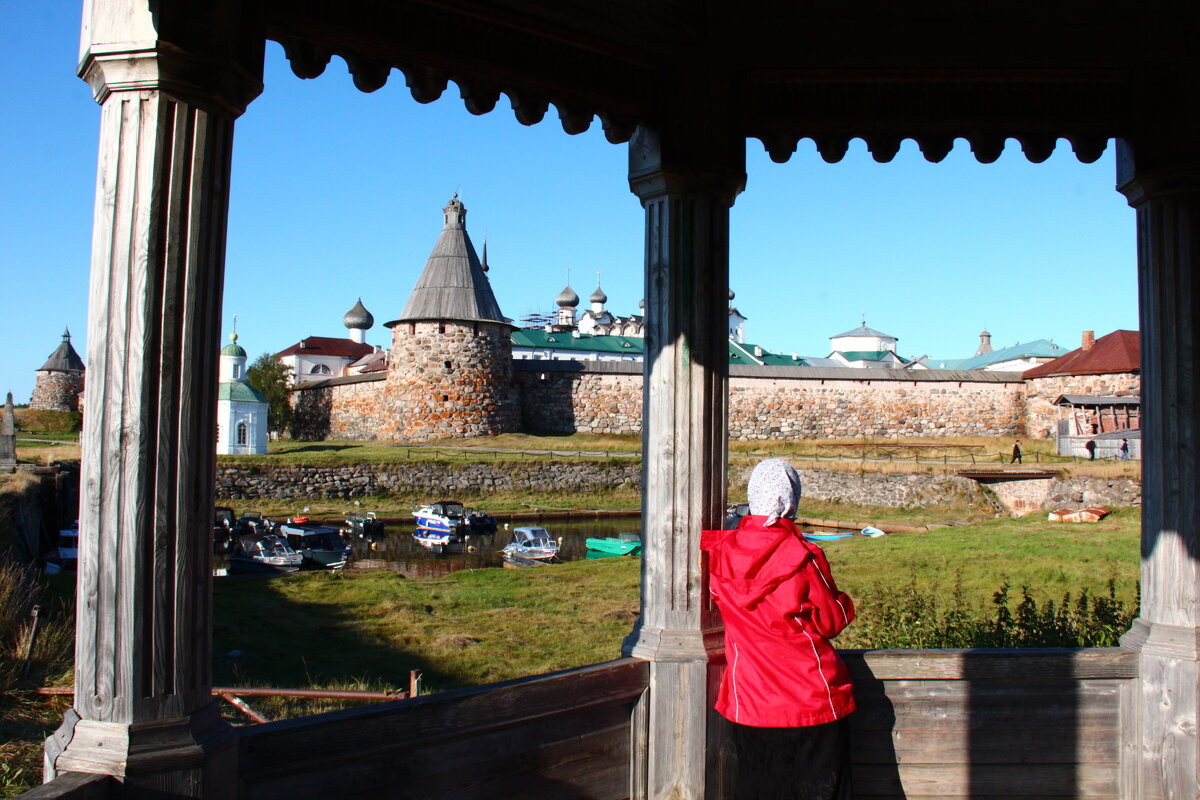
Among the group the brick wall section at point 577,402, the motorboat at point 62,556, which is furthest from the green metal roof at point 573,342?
the motorboat at point 62,556

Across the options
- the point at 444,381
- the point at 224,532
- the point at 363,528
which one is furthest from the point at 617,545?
the point at 444,381

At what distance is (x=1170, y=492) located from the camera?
3082 millimetres

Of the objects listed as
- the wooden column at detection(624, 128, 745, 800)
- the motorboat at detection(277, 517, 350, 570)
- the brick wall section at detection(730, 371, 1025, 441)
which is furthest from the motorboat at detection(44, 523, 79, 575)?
the brick wall section at detection(730, 371, 1025, 441)

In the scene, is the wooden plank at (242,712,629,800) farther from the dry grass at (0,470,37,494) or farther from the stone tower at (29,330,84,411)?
the stone tower at (29,330,84,411)

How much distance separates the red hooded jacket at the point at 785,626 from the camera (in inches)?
95.4

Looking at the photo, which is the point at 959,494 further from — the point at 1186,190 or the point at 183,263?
the point at 183,263

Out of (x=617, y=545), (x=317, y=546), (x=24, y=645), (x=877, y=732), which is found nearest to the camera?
(x=877, y=732)

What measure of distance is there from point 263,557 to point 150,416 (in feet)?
48.4

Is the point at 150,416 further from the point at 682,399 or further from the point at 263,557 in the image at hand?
the point at 263,557

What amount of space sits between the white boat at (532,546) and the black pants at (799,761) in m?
14.3

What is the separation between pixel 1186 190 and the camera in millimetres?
3092

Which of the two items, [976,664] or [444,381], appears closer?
[976,664]

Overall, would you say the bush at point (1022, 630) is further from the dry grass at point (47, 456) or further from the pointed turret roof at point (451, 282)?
the pointed turret roof at point (451, 282)

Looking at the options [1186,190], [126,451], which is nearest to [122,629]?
[126,451]
